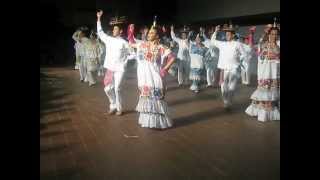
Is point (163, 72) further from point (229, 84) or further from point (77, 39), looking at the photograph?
Answer: point (77, 39)

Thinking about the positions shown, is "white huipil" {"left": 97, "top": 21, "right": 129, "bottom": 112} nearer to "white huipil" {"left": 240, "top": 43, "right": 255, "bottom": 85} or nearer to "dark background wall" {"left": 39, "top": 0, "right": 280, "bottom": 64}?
"dark background wall" {"left": 39, "top": 0, "right": 280, "bottom": 64}

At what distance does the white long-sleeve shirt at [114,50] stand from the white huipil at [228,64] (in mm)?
527

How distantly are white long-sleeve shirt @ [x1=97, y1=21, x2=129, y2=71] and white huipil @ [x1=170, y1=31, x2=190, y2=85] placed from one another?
291 mm

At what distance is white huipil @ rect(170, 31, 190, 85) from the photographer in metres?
2.79

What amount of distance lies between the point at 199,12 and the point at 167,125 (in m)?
0.67

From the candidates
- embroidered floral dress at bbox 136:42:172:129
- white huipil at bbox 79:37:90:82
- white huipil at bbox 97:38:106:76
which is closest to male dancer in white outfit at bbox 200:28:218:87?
embroidered floral dress at bbox 136:42:172:129

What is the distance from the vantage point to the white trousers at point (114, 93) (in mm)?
2707

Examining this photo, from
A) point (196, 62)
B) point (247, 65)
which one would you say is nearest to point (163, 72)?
point (196, 62)

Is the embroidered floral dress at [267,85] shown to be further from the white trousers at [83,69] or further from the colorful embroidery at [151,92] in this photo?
the white trousers at [83,69]

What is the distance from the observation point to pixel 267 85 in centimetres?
294

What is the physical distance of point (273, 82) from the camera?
2.96m

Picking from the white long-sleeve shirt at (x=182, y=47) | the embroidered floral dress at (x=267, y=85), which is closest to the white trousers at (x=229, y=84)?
the embroidered floral dress at (x=267, y=85)

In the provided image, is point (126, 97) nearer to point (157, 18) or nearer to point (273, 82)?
point (157, 18)
